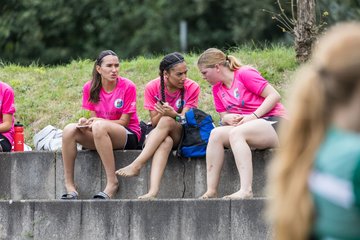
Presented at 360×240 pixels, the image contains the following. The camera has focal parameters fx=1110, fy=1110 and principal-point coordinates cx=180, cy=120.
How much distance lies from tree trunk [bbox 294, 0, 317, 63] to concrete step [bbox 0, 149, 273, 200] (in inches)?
Answer: 114

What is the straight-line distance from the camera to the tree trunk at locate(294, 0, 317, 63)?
11.7 metres

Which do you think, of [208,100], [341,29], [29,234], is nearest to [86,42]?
[208,100]

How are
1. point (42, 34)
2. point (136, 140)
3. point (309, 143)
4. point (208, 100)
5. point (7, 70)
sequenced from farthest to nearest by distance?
point (42, 34) → point (7, 70) → point (208, 100) → point (136, 140) → point (309, 143)

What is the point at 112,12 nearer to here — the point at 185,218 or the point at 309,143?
the point at 185,218

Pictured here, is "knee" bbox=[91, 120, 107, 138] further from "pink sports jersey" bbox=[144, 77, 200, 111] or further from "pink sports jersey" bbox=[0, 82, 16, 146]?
"pink sports jersey" bbox=[0, 82, 16, 146]

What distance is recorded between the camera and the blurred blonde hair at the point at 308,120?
9.54 ft

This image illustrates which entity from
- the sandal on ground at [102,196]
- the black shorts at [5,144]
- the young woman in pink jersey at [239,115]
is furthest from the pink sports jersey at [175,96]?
the black shorts at [5,144]

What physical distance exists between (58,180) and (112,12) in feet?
59.8

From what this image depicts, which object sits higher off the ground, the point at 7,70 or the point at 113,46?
the point at 113,46

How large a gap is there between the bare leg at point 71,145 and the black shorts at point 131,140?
1.07ft

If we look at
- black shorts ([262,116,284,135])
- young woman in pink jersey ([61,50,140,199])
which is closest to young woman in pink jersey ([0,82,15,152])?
young woman in pink jersey ([61,50,140,199])

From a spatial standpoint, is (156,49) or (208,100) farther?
(156,49)

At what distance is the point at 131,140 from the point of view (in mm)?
9469

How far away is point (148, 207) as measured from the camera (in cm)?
843
